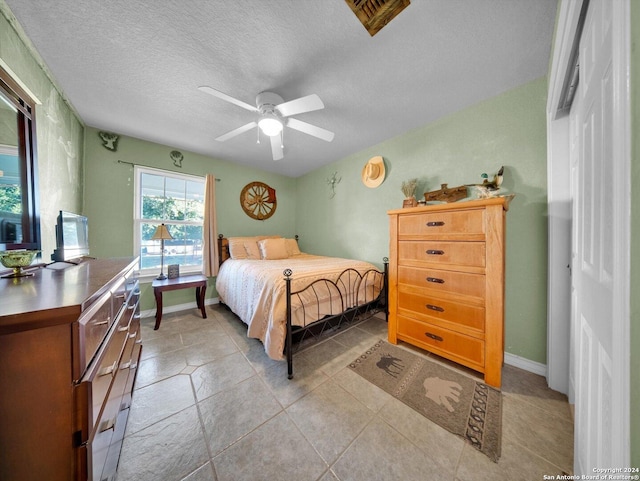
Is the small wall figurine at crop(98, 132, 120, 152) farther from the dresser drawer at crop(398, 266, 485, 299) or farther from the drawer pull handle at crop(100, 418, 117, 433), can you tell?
the dresser drawer at crop(398, 266, 485, 299)

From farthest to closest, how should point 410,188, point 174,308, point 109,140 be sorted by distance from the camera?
point 174,308 → point 109,140 → point 410,188

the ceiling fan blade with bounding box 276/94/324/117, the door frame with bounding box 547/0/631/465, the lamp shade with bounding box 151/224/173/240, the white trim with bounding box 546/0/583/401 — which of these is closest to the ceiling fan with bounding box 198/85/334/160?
the ceiling fan blade with bounding box 276/94/324/117

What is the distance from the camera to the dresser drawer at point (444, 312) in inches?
62.9

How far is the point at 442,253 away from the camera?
1753 millimetres

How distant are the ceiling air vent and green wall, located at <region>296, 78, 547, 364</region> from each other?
4.88ft

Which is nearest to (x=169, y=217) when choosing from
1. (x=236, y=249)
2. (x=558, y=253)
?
(x=236, y=249)

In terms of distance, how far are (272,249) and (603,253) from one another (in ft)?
10.4

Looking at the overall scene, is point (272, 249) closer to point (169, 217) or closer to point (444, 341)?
point (169, 217)

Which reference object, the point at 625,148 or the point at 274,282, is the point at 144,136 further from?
the point at 625,148

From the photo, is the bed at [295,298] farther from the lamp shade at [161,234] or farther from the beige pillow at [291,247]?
the beige pillow at [291,247]

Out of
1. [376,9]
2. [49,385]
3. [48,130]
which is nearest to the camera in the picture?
[49,385]

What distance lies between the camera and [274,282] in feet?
5.91

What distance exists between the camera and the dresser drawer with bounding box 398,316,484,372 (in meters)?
1.61

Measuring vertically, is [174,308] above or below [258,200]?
below
